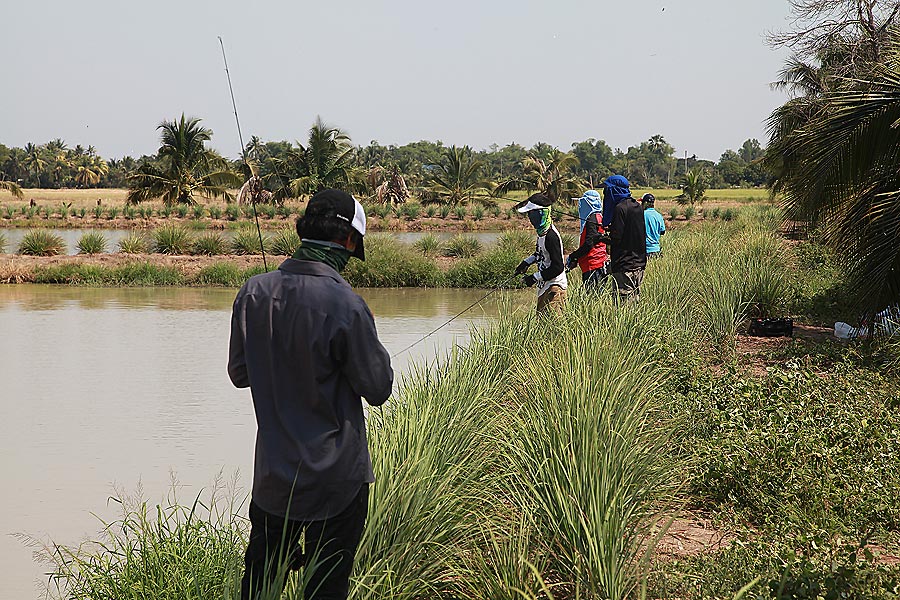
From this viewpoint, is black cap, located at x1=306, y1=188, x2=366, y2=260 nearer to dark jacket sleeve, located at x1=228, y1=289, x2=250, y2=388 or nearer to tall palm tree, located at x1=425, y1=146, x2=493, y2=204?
dark jacket sleeve, located at x1=228, y1=289, x2=250, y2=388

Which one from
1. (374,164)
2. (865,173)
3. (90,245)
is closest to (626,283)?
(865,173)

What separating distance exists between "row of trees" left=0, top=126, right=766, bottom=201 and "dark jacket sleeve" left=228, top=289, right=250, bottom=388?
34.2 m

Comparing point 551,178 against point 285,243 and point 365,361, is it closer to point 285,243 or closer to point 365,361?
point 285,243

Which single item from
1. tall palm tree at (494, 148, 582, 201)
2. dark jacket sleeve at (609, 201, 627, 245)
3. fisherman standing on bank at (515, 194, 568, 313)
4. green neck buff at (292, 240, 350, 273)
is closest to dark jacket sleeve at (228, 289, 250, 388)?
green neck buff at (292, 240, 350, 273)

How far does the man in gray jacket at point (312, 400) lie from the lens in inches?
113

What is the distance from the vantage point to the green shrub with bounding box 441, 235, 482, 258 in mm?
24562

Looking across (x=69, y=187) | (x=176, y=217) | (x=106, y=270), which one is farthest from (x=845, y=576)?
(x=69, y=187)

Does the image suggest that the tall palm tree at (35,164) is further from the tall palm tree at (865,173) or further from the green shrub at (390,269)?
the tall palm tree at (865,173)

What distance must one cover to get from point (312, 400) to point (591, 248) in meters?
6.85

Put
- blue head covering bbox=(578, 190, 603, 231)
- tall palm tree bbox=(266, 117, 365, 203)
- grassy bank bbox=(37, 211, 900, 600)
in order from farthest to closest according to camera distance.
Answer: tall palm tree bbox=(266, 117, 365, 203)
blue head covering bbox=(578, 190, 603, 231)
grassy bank bbox=(37, 211, 900, 600)

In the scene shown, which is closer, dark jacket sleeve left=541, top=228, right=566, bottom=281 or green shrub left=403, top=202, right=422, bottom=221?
dark jacket sleeve left=541, top=228, right=566, bottom=281

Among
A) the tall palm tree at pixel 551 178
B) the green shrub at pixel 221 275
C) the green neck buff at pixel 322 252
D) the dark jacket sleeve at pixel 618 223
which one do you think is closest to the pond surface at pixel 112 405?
the dark jacket sleeve at pixel 618 223

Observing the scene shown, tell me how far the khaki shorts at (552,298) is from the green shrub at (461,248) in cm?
1545

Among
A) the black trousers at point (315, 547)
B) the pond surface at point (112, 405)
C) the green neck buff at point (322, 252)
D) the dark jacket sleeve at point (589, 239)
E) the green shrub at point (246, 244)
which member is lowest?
the pond surface at point (112, 405)
